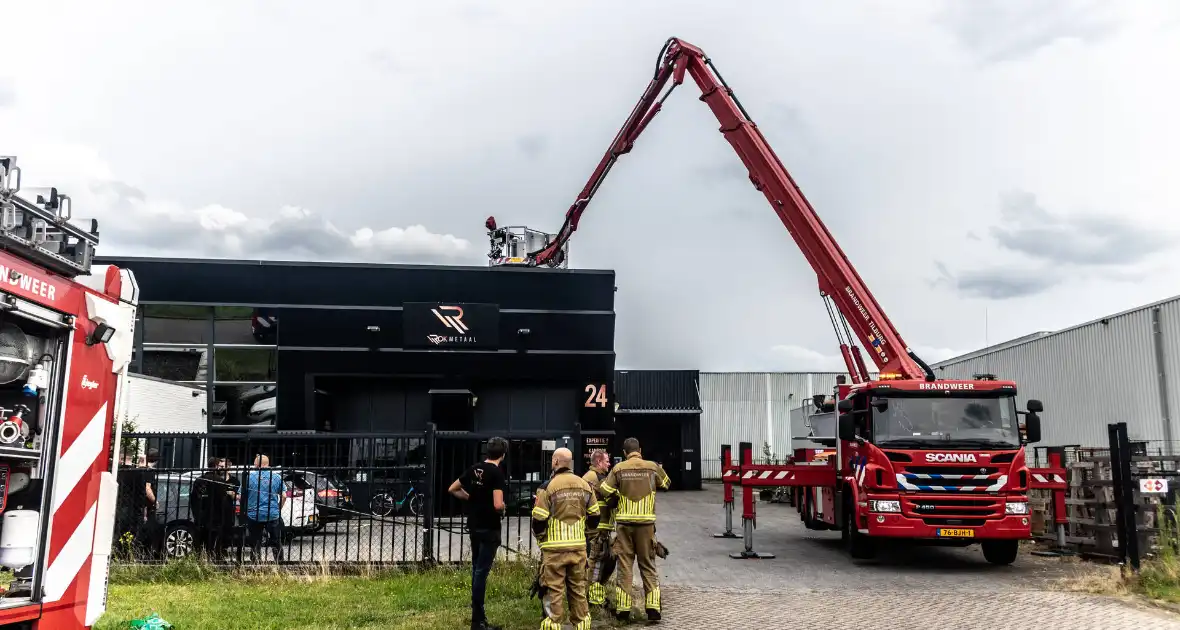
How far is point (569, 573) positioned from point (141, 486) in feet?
22.6

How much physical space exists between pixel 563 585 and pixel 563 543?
1.30 feet

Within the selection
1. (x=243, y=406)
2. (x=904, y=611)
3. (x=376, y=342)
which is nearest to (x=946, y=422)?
(x=904, y=611)

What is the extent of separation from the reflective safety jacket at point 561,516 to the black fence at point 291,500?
3.50m

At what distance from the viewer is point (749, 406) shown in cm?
4316

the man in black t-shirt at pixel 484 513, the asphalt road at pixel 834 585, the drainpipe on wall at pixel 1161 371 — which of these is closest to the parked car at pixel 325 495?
the asphalt road at pixel 834 585

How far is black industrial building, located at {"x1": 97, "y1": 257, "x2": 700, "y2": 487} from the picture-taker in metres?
23.3

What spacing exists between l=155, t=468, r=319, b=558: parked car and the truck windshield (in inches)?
319

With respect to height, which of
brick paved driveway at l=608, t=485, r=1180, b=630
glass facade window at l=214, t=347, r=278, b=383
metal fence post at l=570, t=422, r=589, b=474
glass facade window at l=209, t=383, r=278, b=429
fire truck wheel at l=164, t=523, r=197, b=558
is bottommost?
brick paved driveway at l=608, t=485, r=1180, b=630

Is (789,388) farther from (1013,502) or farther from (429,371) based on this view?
(1013,502)

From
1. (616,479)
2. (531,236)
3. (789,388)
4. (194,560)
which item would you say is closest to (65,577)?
(616,479)

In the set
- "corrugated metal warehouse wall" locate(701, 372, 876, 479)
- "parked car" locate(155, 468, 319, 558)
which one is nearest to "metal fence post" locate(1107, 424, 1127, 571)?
"parked car" locate(155, 468, 319, 558)

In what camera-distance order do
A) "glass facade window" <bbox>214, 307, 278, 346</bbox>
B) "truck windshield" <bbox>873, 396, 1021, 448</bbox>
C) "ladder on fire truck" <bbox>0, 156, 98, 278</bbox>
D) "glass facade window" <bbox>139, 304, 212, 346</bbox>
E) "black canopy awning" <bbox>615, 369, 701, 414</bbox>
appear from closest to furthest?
"ladder on fire truck" <bbox>0, 156, 98, 278</bbox> < "truck windshield" <bbox>873, 396, 1021, 448</bbox> < "glass facade window" <bbox>139, 304, 212, 346</bbox> < "glass facade window" <bbox>214, 307, 278, 346</bbox> < "black canopy awning" <bbox>615, 369, 701, 414</bbox>

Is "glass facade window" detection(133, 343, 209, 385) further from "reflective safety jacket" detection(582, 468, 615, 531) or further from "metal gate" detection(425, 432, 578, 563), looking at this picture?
"reflective safety jacket" detection(582, 468, 615, 531)

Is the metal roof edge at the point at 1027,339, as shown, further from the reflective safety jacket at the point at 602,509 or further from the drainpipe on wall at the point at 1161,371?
the reflective safety jacket at the point at 602,509
